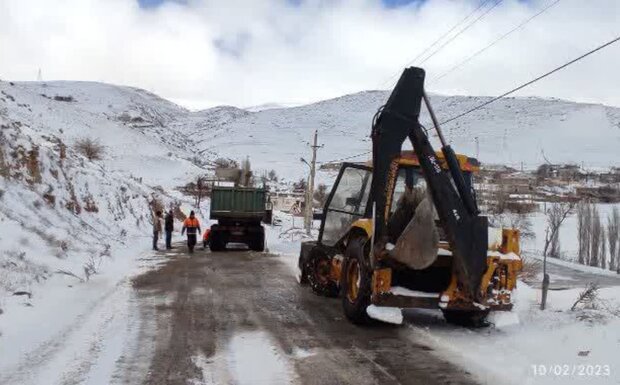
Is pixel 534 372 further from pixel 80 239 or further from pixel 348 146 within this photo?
pixel 348 146

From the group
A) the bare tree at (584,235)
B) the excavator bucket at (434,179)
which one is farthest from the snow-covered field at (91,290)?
the bare tree at (584,235)

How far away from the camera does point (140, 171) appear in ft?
247

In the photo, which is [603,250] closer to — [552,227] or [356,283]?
[552,227]

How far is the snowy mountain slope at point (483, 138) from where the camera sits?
486ft

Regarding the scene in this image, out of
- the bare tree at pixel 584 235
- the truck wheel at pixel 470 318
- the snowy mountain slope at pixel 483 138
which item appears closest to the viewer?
the truck wheel at pixel 470 318

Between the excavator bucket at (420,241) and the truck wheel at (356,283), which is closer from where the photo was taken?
the excavator bucket at (420,241)

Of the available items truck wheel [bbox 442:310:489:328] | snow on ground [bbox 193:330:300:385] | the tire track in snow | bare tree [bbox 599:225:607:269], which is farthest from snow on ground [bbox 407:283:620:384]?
bare tree [bbox 599:225:607:269]

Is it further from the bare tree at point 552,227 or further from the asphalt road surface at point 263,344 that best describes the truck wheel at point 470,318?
the bare tree at point 552,227

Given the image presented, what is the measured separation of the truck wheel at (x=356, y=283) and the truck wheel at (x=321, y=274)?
1746 millimetres

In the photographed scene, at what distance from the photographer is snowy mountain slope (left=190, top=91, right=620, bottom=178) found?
14825cm

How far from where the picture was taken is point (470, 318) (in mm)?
8727

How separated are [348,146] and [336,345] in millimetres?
150781

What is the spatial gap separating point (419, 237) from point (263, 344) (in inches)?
93.2

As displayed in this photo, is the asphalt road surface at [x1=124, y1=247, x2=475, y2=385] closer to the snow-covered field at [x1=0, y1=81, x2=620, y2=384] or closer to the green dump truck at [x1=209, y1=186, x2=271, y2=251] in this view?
the snow-covered field at [x1=0, y1=81, x2=620, y2=384]
